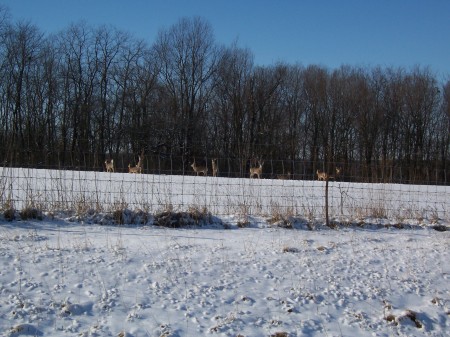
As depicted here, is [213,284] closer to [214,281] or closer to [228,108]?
[214,281]

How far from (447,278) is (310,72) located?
3994 centimetres

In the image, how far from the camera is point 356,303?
4906 millimetres

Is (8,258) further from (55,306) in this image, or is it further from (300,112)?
(300,112)

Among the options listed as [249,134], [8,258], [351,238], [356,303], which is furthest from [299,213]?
[249,134]

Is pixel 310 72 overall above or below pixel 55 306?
above

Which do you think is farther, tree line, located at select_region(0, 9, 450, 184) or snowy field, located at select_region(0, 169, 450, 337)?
tree line, located at select_region(0, 9, 450, 184)

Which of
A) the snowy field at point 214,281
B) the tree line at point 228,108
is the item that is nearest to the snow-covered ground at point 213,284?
the snowy field at point 214,281

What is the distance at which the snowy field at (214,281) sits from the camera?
425 centimetres

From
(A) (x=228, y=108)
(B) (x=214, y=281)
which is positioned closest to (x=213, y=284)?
(B) (x=214, y=281)

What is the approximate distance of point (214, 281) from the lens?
522 centimetres

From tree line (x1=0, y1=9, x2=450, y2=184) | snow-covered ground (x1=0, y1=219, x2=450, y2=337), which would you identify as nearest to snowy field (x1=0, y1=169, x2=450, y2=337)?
snow-covered ground (x1=0, y1=219, x2=450, y2=337)

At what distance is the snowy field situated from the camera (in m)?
4.25

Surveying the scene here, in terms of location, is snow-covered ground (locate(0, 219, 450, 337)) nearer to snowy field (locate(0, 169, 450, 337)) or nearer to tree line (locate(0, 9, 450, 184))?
snowy field (locate(0, 169, 450, 337))

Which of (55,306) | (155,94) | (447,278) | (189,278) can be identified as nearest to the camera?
(55,306)
